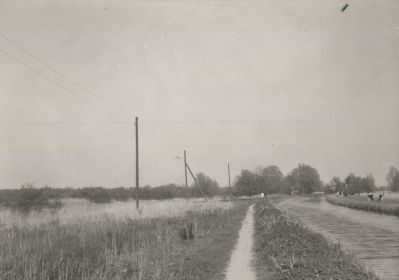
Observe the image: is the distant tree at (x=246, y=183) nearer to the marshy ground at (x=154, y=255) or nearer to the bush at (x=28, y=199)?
the bush at (x=28, y=199)

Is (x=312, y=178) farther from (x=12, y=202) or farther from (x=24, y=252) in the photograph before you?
(x=24, y=252)

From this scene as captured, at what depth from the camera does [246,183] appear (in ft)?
302

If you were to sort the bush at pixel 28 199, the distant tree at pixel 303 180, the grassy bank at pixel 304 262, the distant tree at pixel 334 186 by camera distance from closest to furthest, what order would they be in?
the grassy bank at pixel 304 262
the bush at pixel 28 199
the distant tree at pixel 334 186
the distant tree at pixel 303 180

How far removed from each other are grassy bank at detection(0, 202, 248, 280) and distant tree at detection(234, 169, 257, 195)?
2920 inches

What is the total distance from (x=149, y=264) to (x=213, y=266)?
208cm

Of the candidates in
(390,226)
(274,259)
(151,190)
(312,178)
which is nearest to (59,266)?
(274,259)

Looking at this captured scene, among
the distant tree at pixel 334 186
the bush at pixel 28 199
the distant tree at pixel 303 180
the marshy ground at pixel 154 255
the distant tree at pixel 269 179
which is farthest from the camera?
the distant tree at pixel 303 180

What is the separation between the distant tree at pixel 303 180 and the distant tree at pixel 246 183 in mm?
46063

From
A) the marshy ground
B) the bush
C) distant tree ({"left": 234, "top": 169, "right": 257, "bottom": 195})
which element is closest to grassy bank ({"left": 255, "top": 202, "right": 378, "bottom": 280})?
the marshy ground

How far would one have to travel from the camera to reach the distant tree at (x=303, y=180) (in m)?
134

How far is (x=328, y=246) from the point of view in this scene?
13.0 metres

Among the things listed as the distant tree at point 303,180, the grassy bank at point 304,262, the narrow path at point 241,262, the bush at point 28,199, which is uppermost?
the distant tree at point 303,180

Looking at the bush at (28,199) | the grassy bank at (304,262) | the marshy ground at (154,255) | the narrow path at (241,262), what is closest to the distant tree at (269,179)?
the bush at (28,199)

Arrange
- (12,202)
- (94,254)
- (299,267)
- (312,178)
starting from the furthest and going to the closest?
(312,178)
(12,202)
(94,254)
(299,267)
